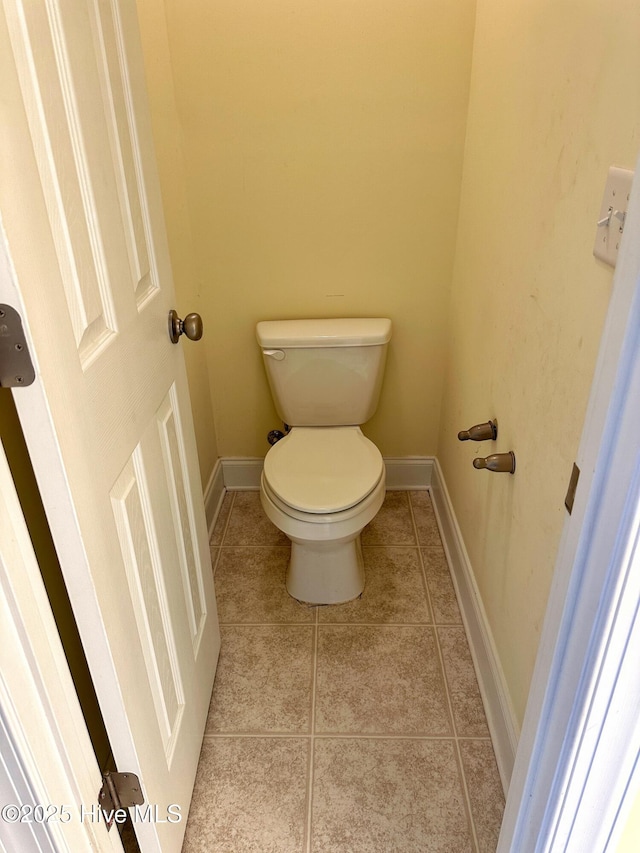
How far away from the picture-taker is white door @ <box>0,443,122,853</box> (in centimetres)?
68

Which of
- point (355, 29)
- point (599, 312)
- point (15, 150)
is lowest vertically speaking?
point (599, 312)

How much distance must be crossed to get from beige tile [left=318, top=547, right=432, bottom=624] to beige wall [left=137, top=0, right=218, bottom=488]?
0.65 m

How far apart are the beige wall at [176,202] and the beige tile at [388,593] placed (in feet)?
2.14

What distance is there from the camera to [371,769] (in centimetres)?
131

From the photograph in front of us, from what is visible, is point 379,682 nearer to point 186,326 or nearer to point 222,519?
point 222,519

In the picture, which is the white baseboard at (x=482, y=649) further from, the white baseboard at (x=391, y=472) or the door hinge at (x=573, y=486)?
the door hinge at (x=573, y=486)

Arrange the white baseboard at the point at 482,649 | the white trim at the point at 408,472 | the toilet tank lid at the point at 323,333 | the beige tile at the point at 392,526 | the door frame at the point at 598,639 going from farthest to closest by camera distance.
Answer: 1. the white trim at the point at 408,472
2. the beige tile at the point at 392,526
3. the toilet tank lid at the point at 323,333
4. the white baseboard at the point at 482,649
5. the door frame at the point at 598,639

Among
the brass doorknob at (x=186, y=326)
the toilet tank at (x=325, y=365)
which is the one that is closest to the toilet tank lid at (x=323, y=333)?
the toilet tank at (x=325, y=365)

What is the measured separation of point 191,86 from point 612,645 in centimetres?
176

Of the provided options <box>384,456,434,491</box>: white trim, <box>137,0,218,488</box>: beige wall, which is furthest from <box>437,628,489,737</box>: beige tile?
<box>137,0,218,488</box>: beige wall

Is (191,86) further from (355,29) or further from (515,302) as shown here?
(515,302)

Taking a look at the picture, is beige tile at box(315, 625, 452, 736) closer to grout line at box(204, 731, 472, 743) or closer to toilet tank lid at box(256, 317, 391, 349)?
grout line at box(204, 731, 472, 743)

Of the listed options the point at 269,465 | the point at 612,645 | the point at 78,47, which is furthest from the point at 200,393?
the point at 612,645

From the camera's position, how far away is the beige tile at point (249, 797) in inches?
46.7
